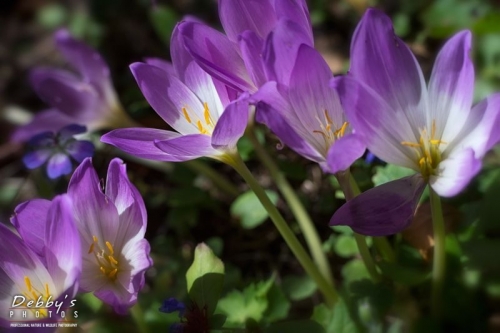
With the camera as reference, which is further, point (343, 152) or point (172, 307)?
point (172, 307)

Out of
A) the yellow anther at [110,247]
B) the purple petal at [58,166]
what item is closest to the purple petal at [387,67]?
the yellow anther at [110,247]

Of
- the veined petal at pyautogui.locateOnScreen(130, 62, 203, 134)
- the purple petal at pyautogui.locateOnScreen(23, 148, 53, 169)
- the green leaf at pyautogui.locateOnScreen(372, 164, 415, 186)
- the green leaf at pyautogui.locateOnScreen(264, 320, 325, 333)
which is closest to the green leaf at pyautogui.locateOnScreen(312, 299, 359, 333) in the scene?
the green leaf at pyautogui.locateOnScreen(264, 320, 325, 333)

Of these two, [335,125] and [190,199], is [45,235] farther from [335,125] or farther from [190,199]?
[190,199]

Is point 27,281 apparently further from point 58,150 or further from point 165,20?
point 165,20

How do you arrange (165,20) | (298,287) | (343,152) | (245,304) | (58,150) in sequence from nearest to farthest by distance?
(343,152) < (245,304) < (298,287) < (58,150) < (165,20)

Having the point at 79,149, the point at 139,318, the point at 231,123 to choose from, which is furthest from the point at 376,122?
the point at 79,149

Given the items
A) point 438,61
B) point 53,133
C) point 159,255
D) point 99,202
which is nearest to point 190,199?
point 159,255

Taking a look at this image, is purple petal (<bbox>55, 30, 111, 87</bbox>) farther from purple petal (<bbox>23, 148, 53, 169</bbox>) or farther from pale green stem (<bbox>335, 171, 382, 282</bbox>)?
pale green stem (<bbox>335, 171, 382, 282</bbox>)
